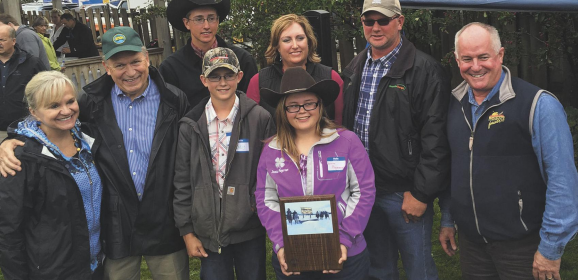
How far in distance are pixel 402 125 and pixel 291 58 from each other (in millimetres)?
976

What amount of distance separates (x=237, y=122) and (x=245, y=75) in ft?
3.47

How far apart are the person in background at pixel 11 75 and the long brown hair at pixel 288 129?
4.84 m

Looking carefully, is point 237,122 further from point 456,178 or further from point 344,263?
point 456,178

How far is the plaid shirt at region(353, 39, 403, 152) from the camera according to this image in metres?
3.63

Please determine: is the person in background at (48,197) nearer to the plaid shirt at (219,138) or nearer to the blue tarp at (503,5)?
the plaid shirt at (219,138)

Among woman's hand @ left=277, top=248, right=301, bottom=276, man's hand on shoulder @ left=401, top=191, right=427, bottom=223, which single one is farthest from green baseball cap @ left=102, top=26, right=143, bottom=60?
man's hand on shoulder @ left=401, top=191, right=427, bottom=223

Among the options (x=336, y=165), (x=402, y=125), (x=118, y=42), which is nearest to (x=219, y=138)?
(x=336, y=165)

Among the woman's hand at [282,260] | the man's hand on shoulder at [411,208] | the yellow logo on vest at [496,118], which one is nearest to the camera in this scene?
the yellow logo on vest at [496,118]

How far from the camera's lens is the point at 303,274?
11.3 ft

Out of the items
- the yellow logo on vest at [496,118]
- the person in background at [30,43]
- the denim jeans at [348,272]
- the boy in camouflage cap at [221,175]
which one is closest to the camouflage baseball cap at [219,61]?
the boy in camouflage cap at [221,175]

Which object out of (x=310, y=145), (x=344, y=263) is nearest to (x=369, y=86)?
(x=310, y=145)

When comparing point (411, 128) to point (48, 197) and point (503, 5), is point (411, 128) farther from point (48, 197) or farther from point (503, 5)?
point (48, 197)

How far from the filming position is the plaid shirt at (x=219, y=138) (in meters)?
3.56

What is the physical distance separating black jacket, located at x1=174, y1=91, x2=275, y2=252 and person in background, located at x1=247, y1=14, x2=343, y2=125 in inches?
19.4
